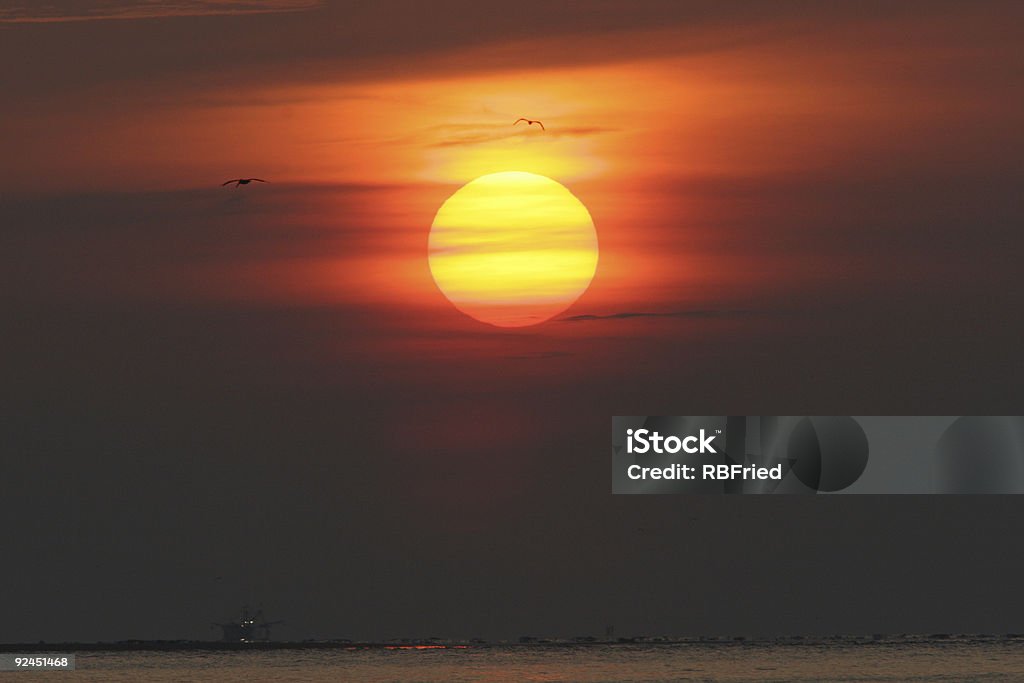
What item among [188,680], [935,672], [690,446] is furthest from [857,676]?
[690,446]

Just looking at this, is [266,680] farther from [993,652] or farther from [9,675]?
[993,652]

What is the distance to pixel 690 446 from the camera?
273 feet

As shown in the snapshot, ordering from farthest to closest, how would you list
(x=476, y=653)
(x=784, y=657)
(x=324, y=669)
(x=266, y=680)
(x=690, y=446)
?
(x=476, y=653)
(x=784, y=657)
(x=324, y=669)
(x=266, y=680)
(x=690, y=446)

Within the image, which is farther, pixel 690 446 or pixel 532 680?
pixel 532 680

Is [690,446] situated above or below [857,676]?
above

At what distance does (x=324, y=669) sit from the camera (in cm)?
16725

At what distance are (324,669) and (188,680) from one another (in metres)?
14.5

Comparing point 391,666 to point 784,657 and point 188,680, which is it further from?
point 784,657

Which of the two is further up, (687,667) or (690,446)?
(690,446)

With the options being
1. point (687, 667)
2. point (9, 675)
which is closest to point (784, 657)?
point (687, 667)

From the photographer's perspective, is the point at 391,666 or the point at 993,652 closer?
the point at 391,666

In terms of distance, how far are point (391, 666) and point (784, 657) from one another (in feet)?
124

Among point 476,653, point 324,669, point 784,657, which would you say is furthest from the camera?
point 476,653

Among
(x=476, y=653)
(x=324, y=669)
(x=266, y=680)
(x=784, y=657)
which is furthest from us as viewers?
(x=476, y=653)
